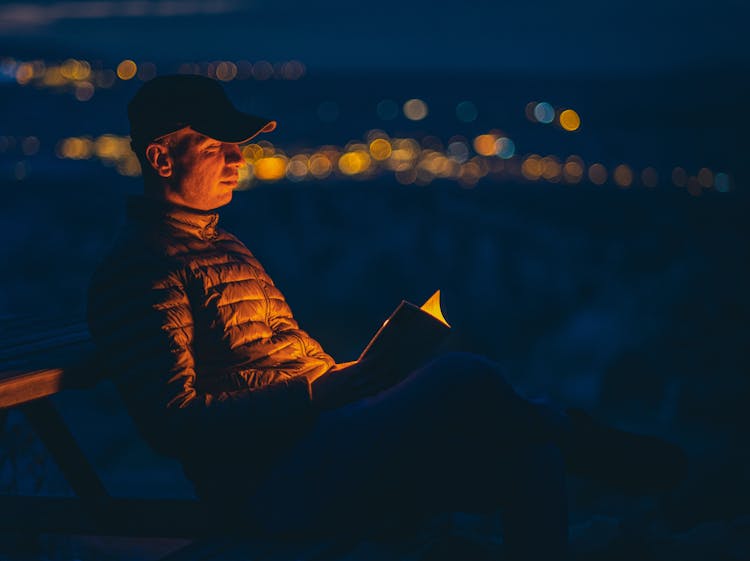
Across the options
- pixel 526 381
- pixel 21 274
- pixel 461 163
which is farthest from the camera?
pixel 461 163

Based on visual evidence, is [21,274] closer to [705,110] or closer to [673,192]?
[673,192]

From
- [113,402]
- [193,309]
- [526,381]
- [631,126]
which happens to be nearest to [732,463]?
[193,309]

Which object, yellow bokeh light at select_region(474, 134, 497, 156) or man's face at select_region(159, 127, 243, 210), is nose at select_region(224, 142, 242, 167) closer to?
man's face at select_region(159, 127, 243, 210)

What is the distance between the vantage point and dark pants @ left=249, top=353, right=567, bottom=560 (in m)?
2.52

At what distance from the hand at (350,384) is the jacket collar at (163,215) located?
1.93ft

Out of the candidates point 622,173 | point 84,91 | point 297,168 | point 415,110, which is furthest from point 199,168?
point 84,91

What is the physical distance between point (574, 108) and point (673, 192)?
30.5 meters

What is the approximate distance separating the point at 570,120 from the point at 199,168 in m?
57.5

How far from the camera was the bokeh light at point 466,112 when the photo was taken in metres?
53.8

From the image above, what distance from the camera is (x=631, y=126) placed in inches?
2055

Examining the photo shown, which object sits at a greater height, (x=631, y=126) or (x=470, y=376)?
(x=631, y=126)

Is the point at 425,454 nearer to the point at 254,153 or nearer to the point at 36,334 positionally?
the point at 36,334

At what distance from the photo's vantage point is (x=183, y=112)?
2746 millimetres

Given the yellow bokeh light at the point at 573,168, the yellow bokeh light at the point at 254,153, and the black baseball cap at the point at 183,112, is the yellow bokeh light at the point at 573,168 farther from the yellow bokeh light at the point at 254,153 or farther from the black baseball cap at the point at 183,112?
the black baseball cap at the point at 183,112
